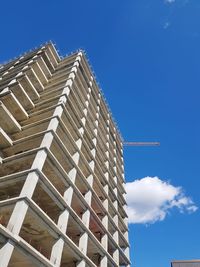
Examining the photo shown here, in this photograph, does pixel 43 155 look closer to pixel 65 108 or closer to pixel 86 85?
pixel 65 108

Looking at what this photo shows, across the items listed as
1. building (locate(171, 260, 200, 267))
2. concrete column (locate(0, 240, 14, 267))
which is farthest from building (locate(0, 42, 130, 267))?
building (locate(171, 260, 200, 267))

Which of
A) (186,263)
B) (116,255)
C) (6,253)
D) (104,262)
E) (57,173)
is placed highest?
(186,263)

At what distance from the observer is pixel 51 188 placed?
20625 mm

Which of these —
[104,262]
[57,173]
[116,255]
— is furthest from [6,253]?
[116,255]

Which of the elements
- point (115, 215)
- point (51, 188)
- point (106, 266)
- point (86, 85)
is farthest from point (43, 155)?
point (86, 85)

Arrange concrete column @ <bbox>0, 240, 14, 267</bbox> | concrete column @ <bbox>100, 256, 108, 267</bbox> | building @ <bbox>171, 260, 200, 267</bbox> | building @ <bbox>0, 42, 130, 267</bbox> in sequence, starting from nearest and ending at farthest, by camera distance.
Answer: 1. concrete column @ <bbox>0, 240, 14, 267</bbox>
2. building @ <bbox>0, 42, 130, 267</bbox>
3. concrete column @ <bbox>100, 256, 108, 267</bbox>
4. building @ <bbox>171, 260, 200, 267</bbox>

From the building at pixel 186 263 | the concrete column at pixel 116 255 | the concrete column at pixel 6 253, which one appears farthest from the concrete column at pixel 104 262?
the building at pixel 186 263

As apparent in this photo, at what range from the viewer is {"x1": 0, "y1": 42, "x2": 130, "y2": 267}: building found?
18.6m

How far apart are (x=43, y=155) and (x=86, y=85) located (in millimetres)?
23482

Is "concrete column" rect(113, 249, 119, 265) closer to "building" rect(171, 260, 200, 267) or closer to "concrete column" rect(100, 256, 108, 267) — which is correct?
"concrete column" rect(100, 256, 108, 267)

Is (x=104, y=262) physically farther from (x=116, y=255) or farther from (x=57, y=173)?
(x=57, y=173)

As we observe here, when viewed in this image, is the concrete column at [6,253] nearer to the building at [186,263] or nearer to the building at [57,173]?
the building at [57,173]

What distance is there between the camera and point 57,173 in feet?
76.2

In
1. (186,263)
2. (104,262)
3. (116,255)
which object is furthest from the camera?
(186,263)
